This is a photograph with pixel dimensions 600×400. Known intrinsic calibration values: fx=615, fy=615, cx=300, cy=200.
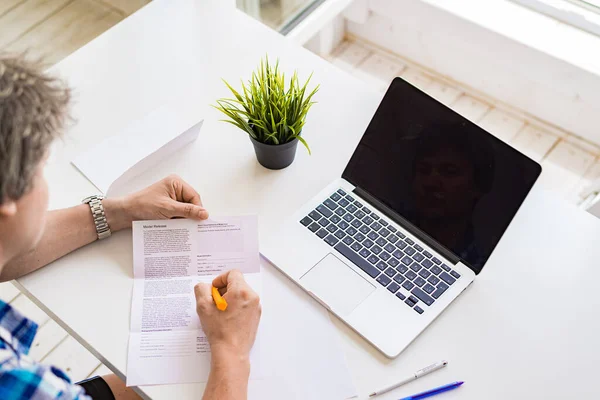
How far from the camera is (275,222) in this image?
1116 millimetres

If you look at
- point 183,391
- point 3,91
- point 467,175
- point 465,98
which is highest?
point 3,91

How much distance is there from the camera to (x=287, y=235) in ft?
3.59

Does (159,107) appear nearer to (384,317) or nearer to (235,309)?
(235,309)

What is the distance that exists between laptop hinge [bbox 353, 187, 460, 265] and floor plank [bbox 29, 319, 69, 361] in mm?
1096

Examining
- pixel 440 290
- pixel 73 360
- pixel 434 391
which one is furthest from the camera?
pixel 73 360

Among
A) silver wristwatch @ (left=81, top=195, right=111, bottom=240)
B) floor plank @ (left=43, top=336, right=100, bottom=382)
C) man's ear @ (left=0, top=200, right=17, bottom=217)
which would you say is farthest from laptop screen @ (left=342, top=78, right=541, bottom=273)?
floor plank @ (left=43, top=336, right=100, bottom=382)

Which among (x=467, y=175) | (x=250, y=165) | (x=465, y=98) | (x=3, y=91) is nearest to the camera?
(x=3, y=91)

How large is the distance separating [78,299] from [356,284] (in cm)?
46

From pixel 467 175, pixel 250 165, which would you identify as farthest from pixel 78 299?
pixel 467 175

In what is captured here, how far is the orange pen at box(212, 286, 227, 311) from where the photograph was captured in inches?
37.7

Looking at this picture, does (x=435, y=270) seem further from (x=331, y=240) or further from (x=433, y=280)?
(x=331, y=240)

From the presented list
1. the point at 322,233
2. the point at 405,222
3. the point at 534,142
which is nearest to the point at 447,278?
the point at 405,222

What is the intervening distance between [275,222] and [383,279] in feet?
0.73

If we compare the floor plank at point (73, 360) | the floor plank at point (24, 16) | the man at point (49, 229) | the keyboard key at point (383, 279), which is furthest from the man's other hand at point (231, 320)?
the floor plank at point (24, 16)
